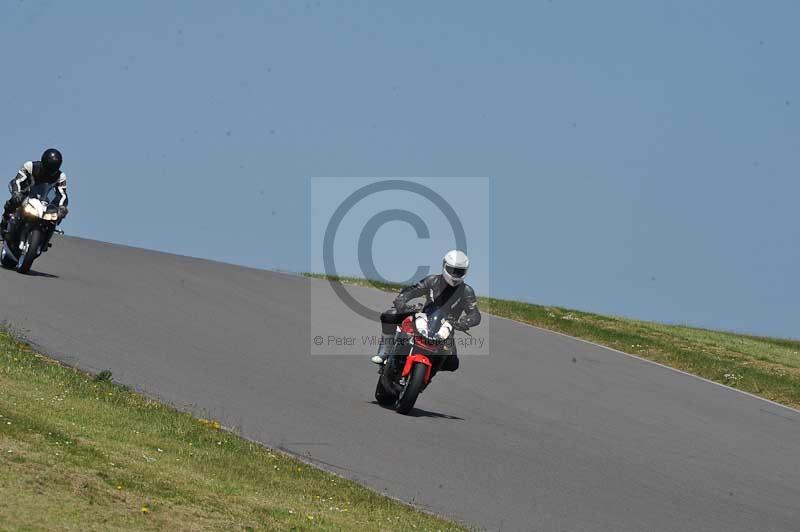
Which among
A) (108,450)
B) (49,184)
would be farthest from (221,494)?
(49,184)

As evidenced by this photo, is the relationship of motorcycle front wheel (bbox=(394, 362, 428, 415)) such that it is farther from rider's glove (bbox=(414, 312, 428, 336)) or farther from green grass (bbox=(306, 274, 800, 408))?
green grass (bbox=(306, 274, 800, 408))

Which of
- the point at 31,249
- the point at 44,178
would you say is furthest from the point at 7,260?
the point at 44,178

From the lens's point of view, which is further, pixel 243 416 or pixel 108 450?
pixel 243 416

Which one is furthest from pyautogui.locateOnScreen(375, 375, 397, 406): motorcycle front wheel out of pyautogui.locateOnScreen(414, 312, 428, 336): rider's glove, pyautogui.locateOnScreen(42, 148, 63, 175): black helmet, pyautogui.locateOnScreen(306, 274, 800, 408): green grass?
pyautogui.locateOnScreen(306, 274, 800, 408): green grass

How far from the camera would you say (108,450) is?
9.26 metres

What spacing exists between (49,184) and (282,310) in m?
4.78

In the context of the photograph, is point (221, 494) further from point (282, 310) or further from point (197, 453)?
point (282, 310)

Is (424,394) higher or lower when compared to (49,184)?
lower

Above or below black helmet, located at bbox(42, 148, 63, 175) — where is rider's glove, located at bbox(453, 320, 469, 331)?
below

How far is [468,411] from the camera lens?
15703 millimetres

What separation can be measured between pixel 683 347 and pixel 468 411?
40.4 feet

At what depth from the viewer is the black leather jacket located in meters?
14.6

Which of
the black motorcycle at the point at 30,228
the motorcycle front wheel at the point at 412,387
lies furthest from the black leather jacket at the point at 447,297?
the black motorcycle at the point at 30,228

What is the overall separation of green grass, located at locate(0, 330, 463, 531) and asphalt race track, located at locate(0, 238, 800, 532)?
28.2 inches
